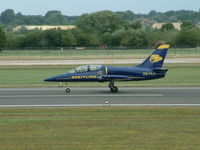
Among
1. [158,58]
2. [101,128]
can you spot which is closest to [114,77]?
[158,58]

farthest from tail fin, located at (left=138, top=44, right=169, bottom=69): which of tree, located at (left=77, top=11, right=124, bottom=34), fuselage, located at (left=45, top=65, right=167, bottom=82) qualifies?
tree, located at (left=77, top=11, right=124, bottom=34)

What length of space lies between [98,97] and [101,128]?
10.1 meters

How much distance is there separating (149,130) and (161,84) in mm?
18738

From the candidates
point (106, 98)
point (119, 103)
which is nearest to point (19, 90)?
point (106, 98)

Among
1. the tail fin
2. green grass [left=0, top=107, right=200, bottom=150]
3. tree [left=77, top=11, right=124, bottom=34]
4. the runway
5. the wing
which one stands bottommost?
the runway

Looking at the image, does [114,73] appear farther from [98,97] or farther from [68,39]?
[68,39]

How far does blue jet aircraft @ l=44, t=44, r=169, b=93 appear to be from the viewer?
30516 mm

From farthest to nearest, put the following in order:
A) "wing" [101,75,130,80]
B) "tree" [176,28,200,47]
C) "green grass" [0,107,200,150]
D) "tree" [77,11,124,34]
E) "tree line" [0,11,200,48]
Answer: "tree" [77,11,124,34] < "tree line" [0,11,200,48] < "tree" [176,28,200,47] < "wing" [101,75,130,80] < "green grass" [0,107,200,150]

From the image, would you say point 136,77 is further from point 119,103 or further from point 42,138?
point 42,138

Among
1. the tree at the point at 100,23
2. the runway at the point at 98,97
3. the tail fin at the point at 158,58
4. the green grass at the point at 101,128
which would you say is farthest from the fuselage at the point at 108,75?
the tree at the point at 100,23

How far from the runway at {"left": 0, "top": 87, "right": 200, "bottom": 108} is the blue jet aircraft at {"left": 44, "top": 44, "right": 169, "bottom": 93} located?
2.99ft

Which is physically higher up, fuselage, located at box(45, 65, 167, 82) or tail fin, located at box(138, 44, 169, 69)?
tail fin, located at box(138, 44, 169, 69)

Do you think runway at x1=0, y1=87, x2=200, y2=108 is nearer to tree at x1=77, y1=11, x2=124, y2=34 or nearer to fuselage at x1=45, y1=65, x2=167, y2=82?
fuselage at x1=45, y1=65, x2=167, y2=82

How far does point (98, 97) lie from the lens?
28297 mm
